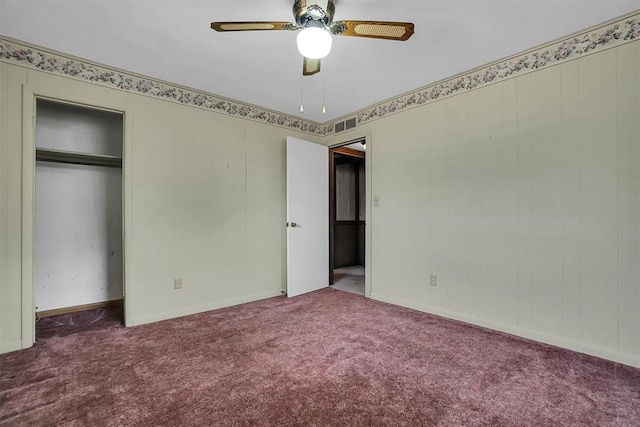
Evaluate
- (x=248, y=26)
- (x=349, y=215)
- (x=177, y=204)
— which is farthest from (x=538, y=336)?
(x=349, y=215)

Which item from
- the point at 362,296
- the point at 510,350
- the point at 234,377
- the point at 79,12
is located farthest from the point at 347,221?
the point at 79,12

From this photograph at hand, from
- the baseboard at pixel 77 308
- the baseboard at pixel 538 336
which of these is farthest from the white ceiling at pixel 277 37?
the baseboard at pixel 77 308

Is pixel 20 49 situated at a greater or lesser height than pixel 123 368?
greater

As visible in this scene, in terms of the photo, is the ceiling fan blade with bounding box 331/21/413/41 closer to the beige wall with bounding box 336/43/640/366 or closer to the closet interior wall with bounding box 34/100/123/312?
the beige wall with bounding box 336/43/640/366

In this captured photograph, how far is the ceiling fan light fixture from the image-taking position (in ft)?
5.48

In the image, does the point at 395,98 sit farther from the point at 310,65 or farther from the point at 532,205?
the point at 532,205

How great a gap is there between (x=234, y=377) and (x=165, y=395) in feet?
1.30

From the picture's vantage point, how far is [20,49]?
2.35 metres

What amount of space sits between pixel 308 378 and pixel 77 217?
3.23 meters

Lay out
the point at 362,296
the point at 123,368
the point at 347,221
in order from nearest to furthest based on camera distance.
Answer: the point at 123,368
the point at 362,296
the point at 347,221

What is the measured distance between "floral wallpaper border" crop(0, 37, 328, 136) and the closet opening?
0.41 metres

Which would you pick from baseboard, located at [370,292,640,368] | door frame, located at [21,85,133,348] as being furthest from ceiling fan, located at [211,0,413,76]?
baseboard, located at [370,292,640,368]

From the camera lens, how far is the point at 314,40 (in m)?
1.68

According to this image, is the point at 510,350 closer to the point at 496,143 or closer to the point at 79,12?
the point at 496,143
